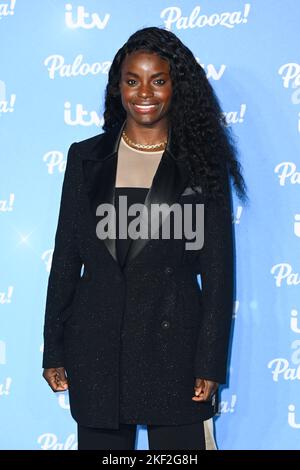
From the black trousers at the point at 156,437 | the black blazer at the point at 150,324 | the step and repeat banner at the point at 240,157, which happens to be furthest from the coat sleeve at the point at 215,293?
the step and repeat banner at the point at 240,157

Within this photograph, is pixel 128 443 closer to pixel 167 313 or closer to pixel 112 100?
pixel 167 313

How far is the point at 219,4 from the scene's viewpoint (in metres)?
2.08

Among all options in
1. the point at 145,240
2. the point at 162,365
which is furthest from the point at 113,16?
the point at 162,365

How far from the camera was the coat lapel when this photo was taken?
1.73m

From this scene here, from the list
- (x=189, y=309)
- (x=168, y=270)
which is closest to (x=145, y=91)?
(x=168, y=270)

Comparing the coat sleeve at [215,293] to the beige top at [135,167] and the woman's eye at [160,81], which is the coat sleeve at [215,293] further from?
the woman's eye at [160,81]

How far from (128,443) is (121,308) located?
0.36 m

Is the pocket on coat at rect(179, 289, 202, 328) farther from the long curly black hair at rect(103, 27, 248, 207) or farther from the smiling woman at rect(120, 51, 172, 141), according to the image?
the smiling woman at rect(120, 51, 172, 141)

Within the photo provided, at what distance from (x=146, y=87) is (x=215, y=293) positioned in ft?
1.73

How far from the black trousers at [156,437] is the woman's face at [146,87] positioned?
76 cm

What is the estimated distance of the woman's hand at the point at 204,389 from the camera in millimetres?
1717

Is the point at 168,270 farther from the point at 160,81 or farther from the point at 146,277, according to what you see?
the point at 160,81

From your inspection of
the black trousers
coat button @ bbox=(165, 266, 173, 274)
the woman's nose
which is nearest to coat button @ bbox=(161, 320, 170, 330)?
coat button @ bbox=(165, 266, 173, 274)

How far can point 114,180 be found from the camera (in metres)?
1.78
